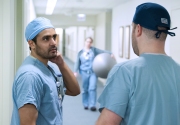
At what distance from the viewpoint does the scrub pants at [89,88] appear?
17.4ft

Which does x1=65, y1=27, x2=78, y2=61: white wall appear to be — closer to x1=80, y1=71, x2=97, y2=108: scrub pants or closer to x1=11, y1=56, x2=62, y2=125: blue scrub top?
x1=80, y1=71, x2=97, y2=108: scrub pants

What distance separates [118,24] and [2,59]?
523 centimetres

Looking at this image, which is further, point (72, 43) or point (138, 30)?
point (72, 43)

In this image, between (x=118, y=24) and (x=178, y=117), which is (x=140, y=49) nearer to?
(x=178, y=117)

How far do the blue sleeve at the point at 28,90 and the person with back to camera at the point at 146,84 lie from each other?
0.46 m

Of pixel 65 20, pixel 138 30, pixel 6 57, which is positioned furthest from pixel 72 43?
pixel 138 30

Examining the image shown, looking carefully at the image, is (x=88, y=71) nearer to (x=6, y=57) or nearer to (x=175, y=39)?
(x=175, y=39)

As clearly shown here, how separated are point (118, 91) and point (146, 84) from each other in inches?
5.1

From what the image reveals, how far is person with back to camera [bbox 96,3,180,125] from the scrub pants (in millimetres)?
4037

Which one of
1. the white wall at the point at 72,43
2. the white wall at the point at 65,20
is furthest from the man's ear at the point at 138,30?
the white wall at the point at 72,43

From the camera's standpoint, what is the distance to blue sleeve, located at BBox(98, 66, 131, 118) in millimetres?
1196

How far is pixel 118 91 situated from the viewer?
1204 mm

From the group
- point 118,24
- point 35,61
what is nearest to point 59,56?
point 35,61

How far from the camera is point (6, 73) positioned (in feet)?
7.06
